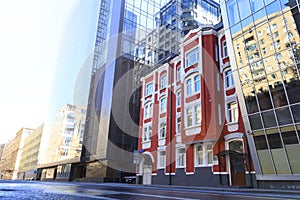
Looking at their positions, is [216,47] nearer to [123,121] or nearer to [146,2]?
[123,121]

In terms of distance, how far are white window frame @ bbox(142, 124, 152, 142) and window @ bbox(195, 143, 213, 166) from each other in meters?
8.49

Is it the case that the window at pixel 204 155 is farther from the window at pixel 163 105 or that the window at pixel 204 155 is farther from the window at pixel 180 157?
the window at pixel 163 105

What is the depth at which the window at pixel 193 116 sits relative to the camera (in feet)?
71.2

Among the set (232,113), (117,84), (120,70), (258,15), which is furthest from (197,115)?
(120,70)

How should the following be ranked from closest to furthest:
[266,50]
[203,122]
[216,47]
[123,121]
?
[266,50], [203,122], [216,47], [123,121]

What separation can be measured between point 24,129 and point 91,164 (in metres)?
99.6

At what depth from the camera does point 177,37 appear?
4575 cm

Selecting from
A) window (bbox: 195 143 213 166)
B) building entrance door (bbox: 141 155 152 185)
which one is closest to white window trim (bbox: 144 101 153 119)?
building entrance door (bbox: 141 155 152 185)

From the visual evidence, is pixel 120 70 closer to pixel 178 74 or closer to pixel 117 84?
pixel 117 84

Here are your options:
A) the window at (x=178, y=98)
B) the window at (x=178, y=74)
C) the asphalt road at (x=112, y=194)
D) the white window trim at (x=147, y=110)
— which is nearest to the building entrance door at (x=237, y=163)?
the asphalt road at (x=112, y=194)

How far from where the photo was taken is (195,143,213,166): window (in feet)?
68.2

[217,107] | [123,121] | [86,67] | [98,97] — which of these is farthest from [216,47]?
[86,67]

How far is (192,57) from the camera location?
79.1 feet

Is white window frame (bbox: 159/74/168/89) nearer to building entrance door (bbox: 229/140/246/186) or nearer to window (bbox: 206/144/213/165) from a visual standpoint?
window (bbox: 206/144/213/165)
